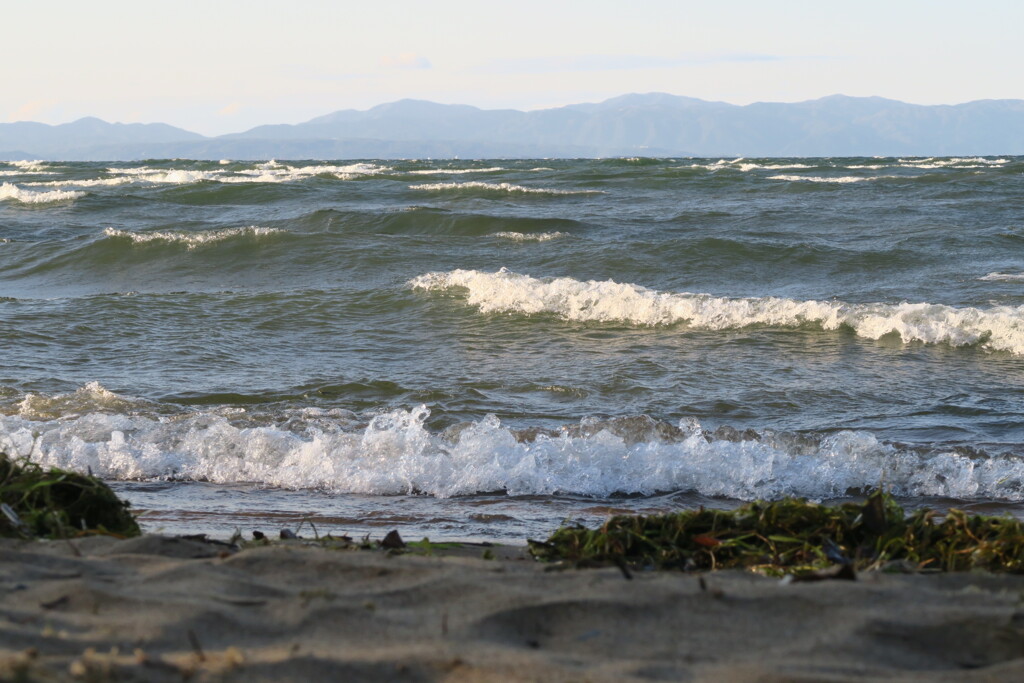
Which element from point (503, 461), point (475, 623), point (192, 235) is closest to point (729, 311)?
point (503, 461)

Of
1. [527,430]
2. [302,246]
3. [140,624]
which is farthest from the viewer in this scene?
[302,246]

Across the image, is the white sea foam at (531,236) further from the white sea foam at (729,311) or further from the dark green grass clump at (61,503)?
the dark green grass clump at (61,503)

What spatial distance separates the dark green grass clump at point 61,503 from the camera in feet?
10.1

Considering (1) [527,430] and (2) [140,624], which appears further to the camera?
(1) [527,430]

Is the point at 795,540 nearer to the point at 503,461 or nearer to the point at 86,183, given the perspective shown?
the point at 503,461

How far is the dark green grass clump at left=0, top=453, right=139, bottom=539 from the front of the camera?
308 centimetres

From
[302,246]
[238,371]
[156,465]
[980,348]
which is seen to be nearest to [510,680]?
[156,465]

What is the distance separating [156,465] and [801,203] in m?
17.4

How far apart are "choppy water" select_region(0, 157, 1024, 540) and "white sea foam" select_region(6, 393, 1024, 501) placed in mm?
16

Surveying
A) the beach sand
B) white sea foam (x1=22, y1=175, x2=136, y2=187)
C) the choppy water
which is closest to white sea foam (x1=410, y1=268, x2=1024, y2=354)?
the choppy water

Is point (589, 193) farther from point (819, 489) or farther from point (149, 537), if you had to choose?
point (149, 537)

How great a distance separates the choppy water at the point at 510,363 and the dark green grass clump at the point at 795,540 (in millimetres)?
865

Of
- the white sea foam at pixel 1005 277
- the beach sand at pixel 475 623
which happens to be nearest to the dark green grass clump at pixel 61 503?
the beach sand at pixel 475 623

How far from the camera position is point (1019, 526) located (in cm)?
301
